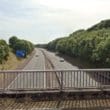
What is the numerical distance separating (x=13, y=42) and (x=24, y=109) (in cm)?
8415

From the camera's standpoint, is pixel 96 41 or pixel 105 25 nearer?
pixel 96 41

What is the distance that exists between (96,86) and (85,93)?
1.99 ft

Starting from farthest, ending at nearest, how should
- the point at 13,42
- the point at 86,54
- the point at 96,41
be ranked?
the point at 13,42, the point at 86,54, the point at 96,41

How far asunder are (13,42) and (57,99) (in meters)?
82.7

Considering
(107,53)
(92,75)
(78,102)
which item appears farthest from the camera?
(107,53)

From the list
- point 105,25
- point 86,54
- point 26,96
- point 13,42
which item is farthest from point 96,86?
point 105,25

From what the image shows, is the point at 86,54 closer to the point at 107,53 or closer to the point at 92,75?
the point at 107,53

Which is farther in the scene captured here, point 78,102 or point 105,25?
point 105,25

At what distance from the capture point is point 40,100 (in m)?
15.0

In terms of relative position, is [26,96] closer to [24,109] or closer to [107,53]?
[24,109]

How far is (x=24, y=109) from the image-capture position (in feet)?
44.5

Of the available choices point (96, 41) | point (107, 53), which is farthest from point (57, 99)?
point (96, 41)

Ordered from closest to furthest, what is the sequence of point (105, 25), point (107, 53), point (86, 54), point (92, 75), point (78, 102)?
1. point (78, 102)
2. point (92, 75)
3. point (107, 53)
4. point (86, 54)
5. point (105, 25)


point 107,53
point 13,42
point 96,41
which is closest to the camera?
point 107,53
